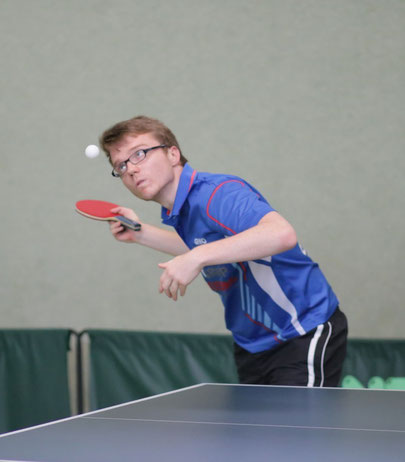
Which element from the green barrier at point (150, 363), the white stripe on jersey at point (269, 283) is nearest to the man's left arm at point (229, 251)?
the white stripe on jersey at point (269, 283)

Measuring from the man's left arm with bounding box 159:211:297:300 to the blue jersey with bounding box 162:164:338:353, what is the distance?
0.77 feet

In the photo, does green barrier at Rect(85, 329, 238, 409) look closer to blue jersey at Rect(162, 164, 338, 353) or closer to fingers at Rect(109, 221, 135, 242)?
→ fingers at Rect(109, 221, 135, 242)

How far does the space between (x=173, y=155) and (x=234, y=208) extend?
39cm

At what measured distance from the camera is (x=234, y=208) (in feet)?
5.28

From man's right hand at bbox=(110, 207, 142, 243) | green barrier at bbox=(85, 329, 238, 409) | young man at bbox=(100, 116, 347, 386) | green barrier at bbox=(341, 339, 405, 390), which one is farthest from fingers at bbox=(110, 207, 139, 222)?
green barrier at bbox=(341, 339, 405, 390)

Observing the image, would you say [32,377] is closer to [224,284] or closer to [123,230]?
[123,230]

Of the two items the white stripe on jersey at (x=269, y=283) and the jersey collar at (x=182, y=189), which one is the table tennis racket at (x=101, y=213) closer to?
the jersey collar at (x=182, y=189)

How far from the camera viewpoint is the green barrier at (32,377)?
11.0 feet

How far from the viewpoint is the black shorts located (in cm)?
181

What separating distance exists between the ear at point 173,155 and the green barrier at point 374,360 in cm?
167

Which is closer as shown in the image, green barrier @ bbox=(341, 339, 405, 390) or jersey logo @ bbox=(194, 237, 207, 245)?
jersey logo @ bbox=(194, 237, 207, 245)

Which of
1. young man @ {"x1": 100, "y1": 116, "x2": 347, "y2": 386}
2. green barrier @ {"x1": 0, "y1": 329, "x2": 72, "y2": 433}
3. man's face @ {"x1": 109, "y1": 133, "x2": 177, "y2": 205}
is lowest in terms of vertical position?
green barrier @ {"x1": 0, "y1": 329, "x2": 72, "y2": 433}

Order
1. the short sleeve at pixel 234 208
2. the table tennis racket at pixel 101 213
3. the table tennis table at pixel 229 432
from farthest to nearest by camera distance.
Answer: the table tennis racket at pixel 101 213, the short sleeve at pixel 234 208, the table tennis table at pixel 229 432

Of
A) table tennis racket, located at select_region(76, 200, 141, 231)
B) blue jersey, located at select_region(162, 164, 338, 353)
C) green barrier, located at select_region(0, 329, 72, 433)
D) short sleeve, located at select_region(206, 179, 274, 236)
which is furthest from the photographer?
green barrier, located at select_region(0, 329, 72, 433)
